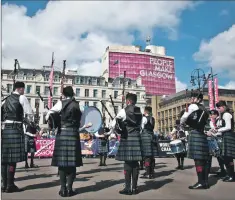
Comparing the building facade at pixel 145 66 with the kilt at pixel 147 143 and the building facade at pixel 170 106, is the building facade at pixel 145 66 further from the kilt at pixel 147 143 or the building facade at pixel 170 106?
the kilt at pixel 147 143

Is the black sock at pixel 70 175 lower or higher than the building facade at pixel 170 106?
lower

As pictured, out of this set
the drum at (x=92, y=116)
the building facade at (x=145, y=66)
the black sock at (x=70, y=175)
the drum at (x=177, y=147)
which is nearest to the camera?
the black sock at (x=70, y=175)

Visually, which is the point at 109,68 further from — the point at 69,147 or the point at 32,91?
the point at 69,147

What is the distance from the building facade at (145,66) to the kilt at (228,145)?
3288 inches

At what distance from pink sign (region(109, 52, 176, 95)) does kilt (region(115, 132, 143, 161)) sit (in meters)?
86.1

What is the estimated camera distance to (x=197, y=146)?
6.13 meters

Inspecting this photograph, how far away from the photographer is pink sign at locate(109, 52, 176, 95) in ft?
308

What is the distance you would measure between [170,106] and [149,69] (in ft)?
103

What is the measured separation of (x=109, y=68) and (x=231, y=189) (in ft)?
283

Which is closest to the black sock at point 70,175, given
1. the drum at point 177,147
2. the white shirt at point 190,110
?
the white shirt at point 190,110

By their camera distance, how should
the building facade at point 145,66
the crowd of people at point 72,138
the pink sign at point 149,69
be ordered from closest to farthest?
the crowd of people at point 72,138 → the building facade at point 145,66 → the pink sign at point 149,69

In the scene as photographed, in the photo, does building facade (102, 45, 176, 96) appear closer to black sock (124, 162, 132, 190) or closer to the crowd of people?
the crowd of people

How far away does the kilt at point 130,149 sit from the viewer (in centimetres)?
568

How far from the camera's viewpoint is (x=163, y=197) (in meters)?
5.19
